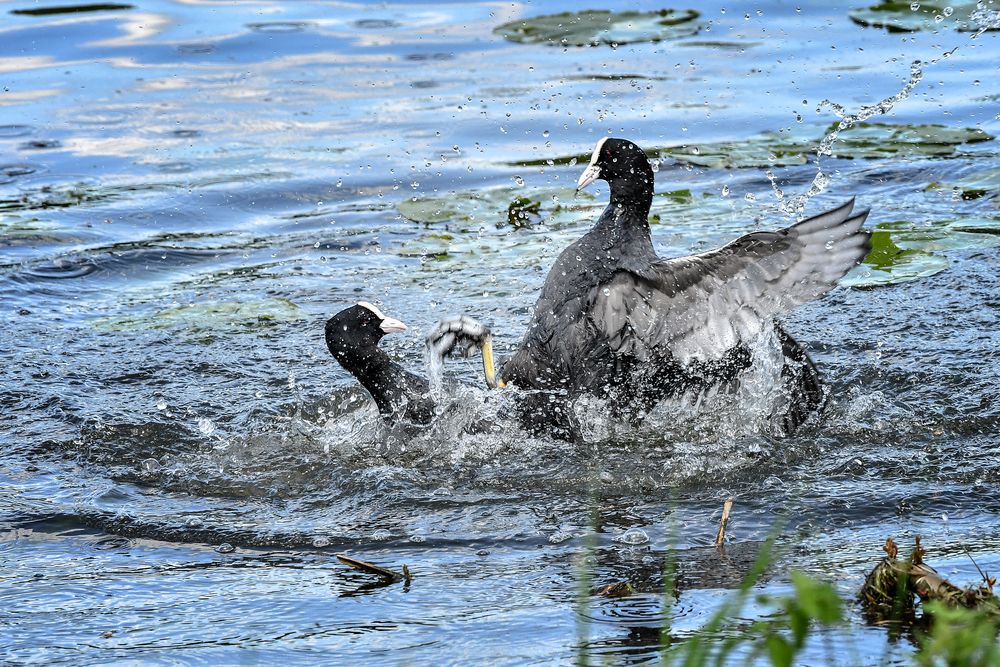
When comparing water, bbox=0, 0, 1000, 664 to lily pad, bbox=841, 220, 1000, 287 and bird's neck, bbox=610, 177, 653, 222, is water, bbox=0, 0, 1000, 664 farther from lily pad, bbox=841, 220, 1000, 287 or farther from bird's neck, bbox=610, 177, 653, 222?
bird's neck, bbox=610, 177, 653, 222

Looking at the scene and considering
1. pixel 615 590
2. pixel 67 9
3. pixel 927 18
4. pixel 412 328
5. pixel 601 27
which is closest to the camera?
pixel 615 590

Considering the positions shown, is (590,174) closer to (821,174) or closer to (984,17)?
(821,174)

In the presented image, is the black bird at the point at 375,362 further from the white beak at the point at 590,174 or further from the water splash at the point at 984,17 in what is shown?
the water splash at the point at 984,17

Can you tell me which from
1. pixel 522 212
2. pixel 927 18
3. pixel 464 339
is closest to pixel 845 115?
pixel 522 212

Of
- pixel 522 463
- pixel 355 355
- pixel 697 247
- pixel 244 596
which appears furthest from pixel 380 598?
pixel 697 247

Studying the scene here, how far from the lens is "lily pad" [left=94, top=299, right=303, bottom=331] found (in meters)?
6.14

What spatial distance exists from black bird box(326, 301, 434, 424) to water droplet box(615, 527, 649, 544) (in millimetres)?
1374

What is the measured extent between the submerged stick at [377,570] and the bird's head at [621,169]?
2.43 metres

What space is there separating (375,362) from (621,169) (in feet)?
4.51

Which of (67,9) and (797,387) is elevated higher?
(67,9)

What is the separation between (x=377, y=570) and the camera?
3430mm

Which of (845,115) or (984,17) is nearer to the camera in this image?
(845,115)

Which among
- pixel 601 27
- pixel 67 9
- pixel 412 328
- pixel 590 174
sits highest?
pixel 67 9

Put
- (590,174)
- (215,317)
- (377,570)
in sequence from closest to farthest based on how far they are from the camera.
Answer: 1. (377,570)
2. (590,174)
3. (215,317)
